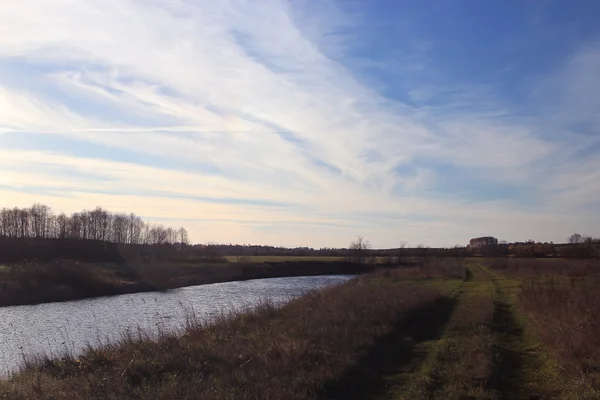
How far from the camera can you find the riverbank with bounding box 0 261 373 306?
40906mm

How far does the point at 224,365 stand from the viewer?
38.6 feet

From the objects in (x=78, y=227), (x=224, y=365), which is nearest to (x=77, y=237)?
(x=78, y=227)

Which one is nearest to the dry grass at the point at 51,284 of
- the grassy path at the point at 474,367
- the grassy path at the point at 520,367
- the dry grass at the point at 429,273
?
the dry grass at the point at 429,273

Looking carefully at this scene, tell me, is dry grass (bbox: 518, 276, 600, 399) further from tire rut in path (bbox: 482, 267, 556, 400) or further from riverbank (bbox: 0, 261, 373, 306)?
riverbank (bbox: 0, 261, 373, 306)

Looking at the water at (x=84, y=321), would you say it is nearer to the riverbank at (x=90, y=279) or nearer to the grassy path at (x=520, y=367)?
the riverbank at (x=90, y=279)

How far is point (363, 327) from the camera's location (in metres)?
16.5

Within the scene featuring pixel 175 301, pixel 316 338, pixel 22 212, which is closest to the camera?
pixel 316 338

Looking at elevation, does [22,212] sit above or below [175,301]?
above

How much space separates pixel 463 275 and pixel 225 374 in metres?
48.1

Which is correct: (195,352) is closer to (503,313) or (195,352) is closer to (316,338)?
(316,338)

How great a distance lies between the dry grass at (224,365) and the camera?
998 centimetres

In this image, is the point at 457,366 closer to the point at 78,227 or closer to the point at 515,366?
the point at 515,366

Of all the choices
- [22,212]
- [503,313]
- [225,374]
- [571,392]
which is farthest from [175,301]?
[22,212]

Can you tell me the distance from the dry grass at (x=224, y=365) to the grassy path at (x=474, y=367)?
127 centimetres
